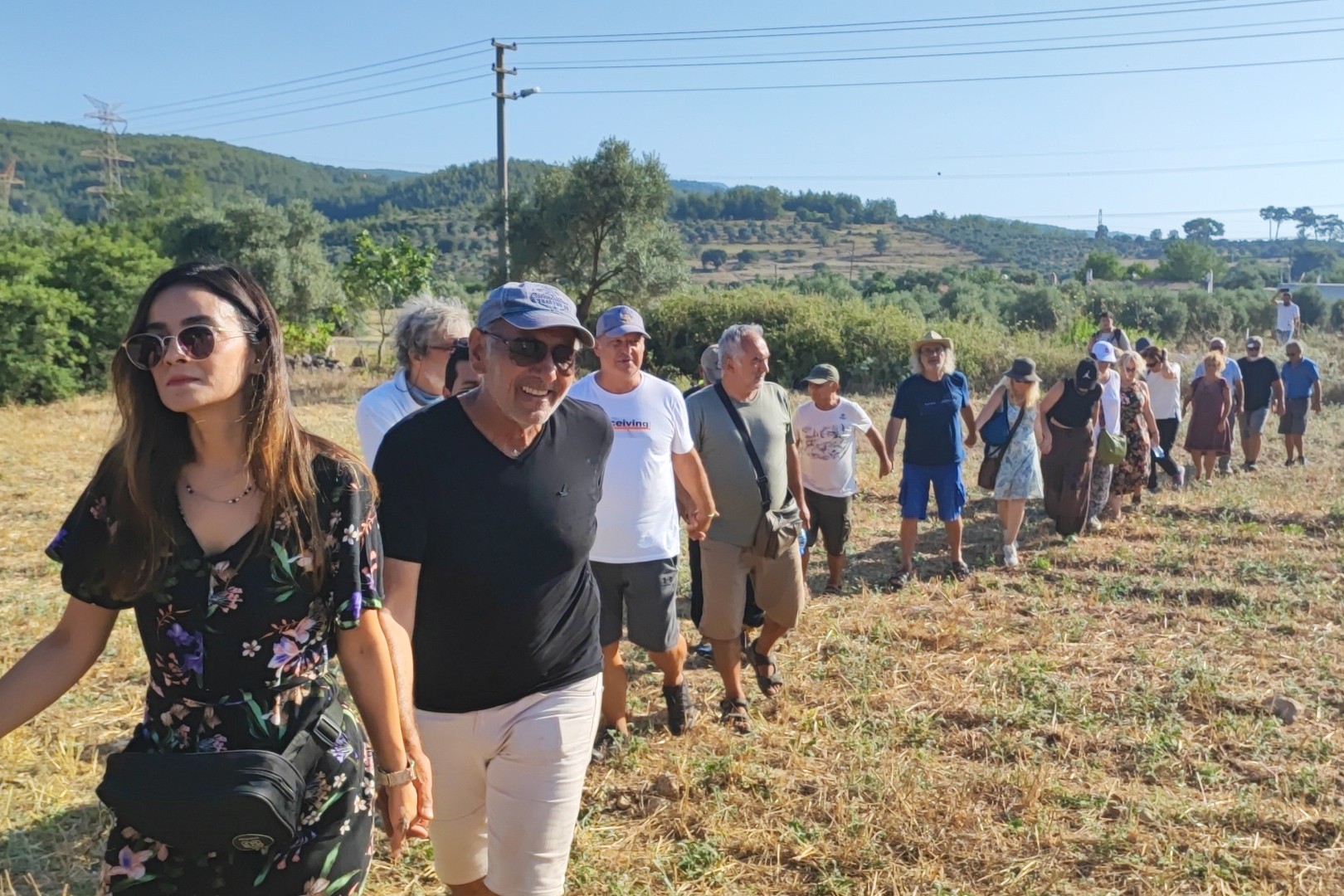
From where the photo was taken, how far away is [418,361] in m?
4.12

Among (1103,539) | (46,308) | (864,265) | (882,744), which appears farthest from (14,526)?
(864,265)

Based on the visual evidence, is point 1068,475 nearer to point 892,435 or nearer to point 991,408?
point 991,408

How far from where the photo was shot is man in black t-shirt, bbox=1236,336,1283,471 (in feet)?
41.3

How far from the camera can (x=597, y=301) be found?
24609mm

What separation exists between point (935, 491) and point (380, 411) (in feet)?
15.4

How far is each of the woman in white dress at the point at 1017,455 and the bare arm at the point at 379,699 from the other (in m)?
6.48

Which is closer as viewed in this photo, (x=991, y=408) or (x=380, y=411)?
(x=380, y=411)

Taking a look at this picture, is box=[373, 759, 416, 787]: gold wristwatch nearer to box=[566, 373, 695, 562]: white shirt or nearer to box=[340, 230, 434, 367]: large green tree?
box=[566, 373, 695, 562]: white shirt

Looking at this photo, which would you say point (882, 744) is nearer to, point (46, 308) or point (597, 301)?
point (46, 308)

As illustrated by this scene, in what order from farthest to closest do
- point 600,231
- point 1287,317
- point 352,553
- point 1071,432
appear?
point 600,231, point 1287,317, point 1071,432, point 352,553

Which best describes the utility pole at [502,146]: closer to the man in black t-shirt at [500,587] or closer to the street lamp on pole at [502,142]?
the street lamp on pole at [502,142]

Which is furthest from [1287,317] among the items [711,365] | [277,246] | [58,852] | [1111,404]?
[277,246]

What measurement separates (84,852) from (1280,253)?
6131 inches

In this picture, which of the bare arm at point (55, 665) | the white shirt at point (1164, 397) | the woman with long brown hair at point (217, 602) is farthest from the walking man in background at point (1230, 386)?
the bare arm at point (55, 665)
